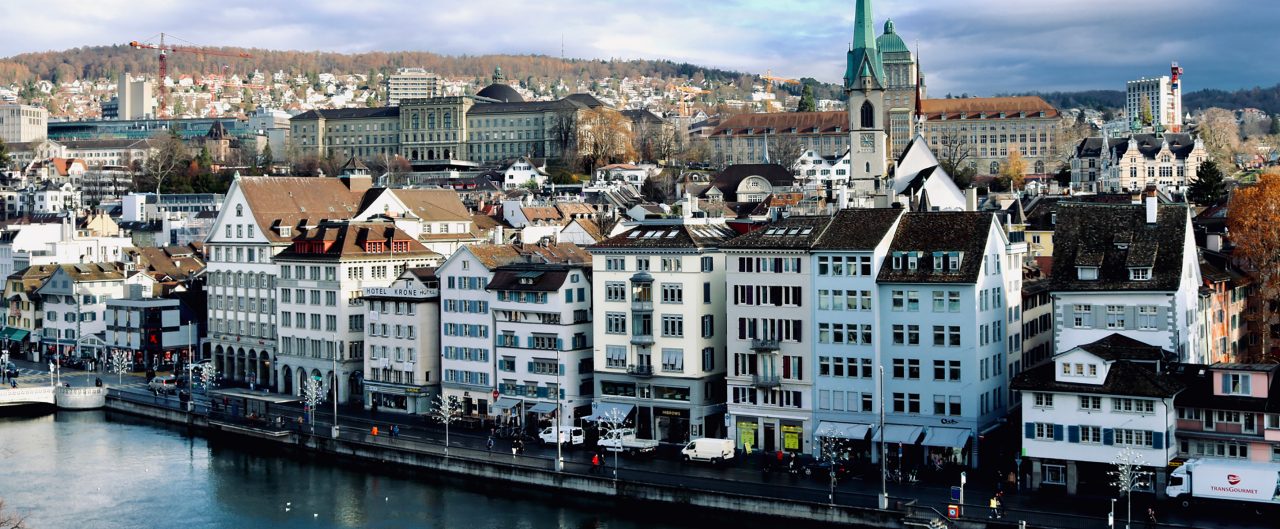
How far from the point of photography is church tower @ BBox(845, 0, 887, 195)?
118 meters

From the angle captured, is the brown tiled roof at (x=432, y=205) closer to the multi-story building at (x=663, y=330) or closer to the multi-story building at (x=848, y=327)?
the multi-story building at (x=663, y=330)

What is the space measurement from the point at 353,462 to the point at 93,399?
27942mm

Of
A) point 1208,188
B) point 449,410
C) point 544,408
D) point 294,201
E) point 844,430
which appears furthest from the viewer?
point 1208,188

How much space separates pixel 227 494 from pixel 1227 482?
41.5m

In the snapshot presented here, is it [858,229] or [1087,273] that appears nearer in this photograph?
[1087,273]

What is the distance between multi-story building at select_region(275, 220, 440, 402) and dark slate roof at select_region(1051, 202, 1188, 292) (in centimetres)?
4204

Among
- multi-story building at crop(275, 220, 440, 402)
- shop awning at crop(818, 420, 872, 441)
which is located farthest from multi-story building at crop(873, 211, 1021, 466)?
multi-story building at crop(275, 220, 440, 402)

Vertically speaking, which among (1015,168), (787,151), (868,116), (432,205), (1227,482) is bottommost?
(1227,482)

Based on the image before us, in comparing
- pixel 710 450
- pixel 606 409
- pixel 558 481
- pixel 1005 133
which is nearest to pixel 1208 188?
pixel 606 409

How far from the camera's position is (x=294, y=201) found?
334ft

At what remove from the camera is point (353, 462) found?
7256 centimetres

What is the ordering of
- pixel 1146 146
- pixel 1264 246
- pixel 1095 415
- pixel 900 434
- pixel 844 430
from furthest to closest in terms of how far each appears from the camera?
pixel 1146 146
pixel 1264 246
pixel 844 430
pixel 900 434
pixel 1095 415

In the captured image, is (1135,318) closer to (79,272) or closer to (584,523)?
(584,523)

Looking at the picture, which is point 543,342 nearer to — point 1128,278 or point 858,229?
point 858,229
